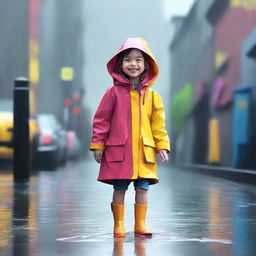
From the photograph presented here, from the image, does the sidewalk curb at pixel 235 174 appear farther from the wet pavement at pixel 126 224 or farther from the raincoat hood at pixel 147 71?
the raincoat hood at pixel 147 71

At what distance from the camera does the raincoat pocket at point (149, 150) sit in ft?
21.6

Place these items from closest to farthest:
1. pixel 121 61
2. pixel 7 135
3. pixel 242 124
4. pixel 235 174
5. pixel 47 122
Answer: pixel 121 61 → pixel 235 174 → pixel 7 135 → pixel 242 124 → pixel 47 122

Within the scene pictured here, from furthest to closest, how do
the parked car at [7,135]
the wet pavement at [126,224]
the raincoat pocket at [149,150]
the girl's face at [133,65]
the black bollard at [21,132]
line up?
the parked car at [7,135], the black bollard at [21,132], the girl's face at [133,65], the raincoat pocket at [149,150], the wet pavement at [126,224]

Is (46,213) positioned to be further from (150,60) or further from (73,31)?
(73,31)

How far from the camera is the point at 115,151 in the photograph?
6.56m

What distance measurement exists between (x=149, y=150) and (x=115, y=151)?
0.25 m

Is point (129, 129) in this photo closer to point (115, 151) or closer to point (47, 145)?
point (115, 151)

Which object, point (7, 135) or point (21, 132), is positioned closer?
point (21, 132)

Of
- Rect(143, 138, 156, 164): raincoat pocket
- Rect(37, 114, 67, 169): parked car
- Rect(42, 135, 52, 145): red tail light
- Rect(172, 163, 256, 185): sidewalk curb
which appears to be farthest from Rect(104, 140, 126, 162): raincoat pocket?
Rect(42, 135, 52, 145): red tail light

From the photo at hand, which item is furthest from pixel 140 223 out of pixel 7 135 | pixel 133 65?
pixel 7 135

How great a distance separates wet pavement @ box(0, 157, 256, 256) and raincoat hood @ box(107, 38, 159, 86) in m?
1.08

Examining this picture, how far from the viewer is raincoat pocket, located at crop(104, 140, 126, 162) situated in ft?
21.4

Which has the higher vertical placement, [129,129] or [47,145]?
[129,129]

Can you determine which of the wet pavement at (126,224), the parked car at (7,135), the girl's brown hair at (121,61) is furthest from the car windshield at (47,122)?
the girl's brown hair at (121,61)
